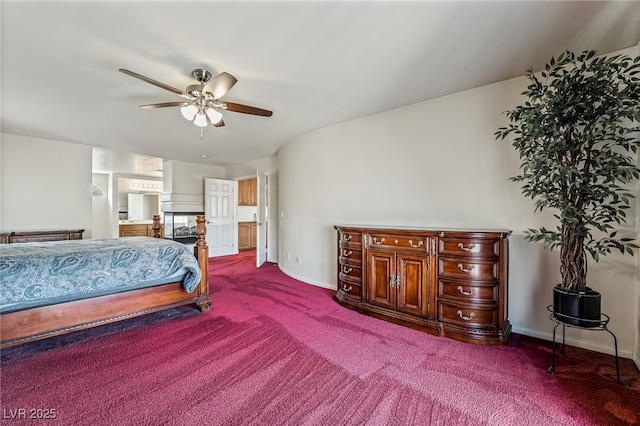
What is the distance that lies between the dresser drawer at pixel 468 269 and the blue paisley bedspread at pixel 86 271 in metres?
2.58

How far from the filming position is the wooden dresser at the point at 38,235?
404 centimetres

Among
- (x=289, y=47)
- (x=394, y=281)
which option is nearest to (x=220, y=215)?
(x=394, y=281)

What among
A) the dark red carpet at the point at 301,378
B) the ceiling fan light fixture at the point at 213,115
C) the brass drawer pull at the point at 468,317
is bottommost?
the dark red carpet at the point at 301,378

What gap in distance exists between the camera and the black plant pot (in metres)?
1.84

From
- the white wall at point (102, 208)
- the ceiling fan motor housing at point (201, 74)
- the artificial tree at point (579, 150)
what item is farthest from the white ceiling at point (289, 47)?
the white wall at point (102, 208)

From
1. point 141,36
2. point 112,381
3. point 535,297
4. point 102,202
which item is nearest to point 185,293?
point 112,381

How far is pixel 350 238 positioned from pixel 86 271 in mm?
2615

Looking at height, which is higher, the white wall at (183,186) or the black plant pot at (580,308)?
the white wall at (183,186)

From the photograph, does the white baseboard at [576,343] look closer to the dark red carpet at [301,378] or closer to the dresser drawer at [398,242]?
the dark red carpet at [301,378]

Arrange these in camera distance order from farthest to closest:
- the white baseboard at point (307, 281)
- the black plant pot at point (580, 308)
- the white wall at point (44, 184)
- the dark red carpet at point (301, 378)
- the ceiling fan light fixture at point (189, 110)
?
the white wall at point (44, 184) → the white baseboard at point (307, 281) → the ceiling fan light fixture at point (189, 110) → the black plant pot at point (580, 308) → the dark red carpet at point (301, 378)

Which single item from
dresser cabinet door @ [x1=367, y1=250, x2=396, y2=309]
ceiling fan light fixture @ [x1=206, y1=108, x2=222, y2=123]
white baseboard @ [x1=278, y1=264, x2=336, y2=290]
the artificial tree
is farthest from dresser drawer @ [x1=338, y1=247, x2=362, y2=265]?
ceiling fan light fixture @ [x1=206, y1=108, x2=222, y2=123]

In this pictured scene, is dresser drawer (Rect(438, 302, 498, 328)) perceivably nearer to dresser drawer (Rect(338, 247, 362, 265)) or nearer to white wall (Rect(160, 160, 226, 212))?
dresser drawer (Rect(338, 247, 362, 265))

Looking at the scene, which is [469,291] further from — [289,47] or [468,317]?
[289,47]

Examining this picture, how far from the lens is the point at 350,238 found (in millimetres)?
3160
